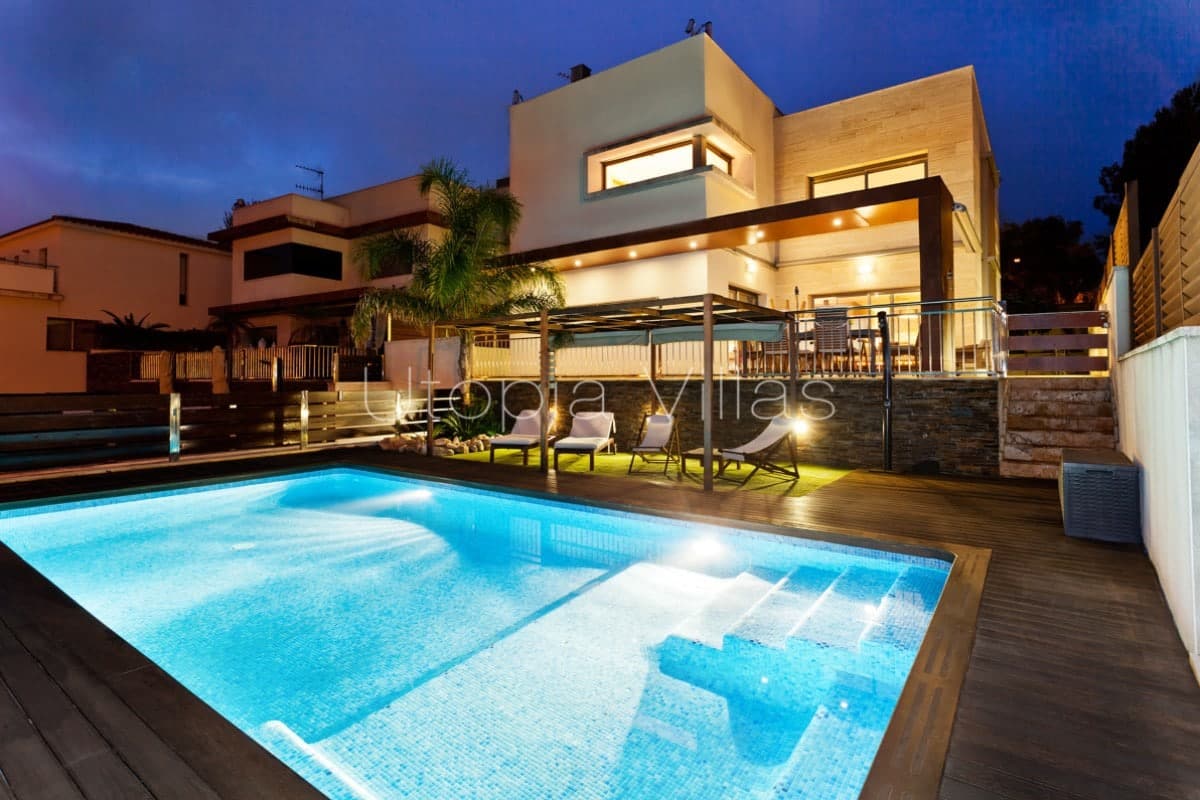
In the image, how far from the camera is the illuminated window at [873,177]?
47.0 feet

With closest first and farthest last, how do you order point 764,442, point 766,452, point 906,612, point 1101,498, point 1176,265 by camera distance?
point 906,612 < point 1101,498 < point 1176,265 < point 764,442 < point 766,452

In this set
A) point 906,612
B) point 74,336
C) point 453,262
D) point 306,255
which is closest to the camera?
point 906,612

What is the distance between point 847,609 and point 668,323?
6.68 meters

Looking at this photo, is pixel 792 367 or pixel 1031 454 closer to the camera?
pixel 1031 454

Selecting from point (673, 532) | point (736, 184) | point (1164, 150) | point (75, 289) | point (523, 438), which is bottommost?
point (673, 532)

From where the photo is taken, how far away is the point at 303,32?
54781 mm

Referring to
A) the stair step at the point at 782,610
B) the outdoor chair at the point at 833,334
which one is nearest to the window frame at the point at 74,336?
the outdoor chair at the point at 833,334

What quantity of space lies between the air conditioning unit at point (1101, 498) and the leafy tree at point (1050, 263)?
28.6 m

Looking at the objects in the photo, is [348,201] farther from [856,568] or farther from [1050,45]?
[1050,45]

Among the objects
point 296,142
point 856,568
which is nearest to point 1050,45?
point 856,568

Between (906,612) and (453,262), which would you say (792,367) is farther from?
(453,262)

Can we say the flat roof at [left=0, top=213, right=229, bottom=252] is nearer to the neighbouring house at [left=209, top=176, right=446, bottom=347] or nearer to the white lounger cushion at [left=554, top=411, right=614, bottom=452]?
the neighbouring house at [left=209, top=176, right=446, bottom=347]

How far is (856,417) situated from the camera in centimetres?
938

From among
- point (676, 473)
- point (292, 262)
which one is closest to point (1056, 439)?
point (676, 473)
